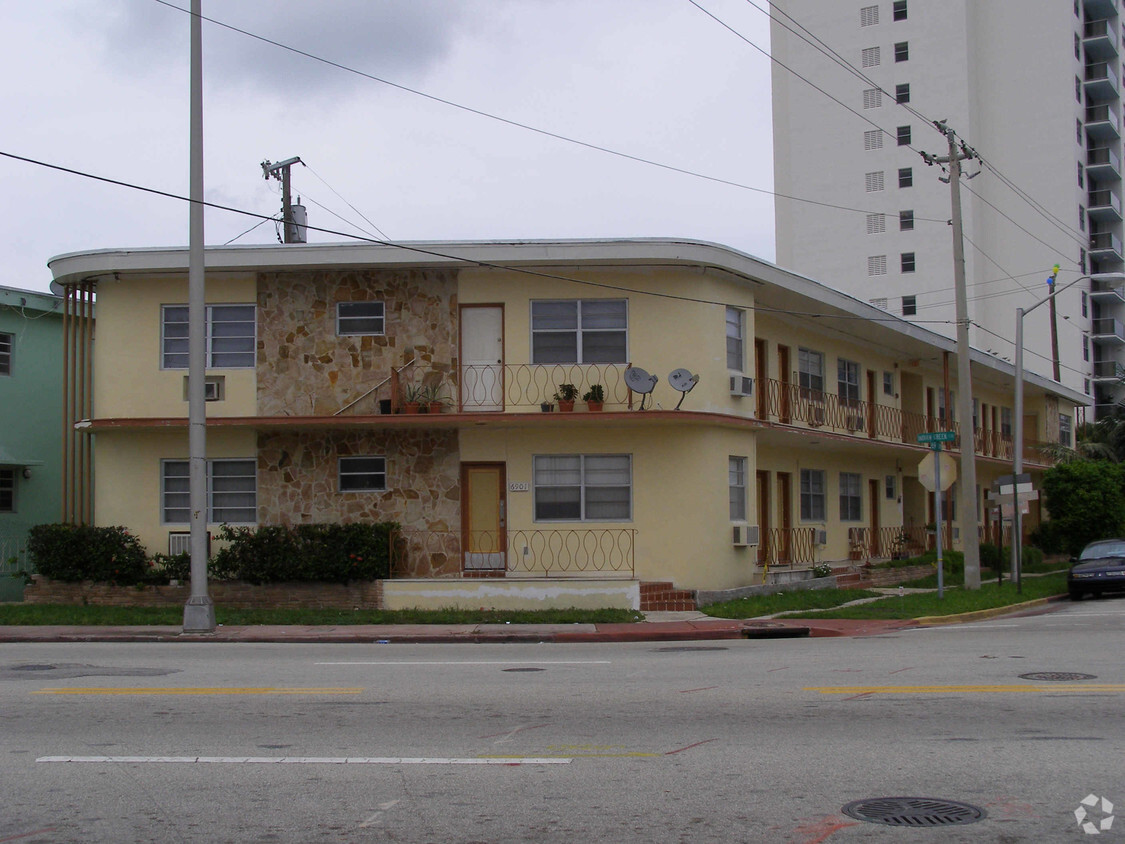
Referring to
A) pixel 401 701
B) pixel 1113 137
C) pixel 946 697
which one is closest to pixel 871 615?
pixel 946 697

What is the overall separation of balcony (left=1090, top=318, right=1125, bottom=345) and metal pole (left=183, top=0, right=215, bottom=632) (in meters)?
60.6

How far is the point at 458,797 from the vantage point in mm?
7102

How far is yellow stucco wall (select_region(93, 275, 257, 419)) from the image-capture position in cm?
2294

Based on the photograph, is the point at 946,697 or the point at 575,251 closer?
the point at 946,697

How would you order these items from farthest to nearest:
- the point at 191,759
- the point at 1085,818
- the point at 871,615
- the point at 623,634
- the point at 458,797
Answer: the point at 871,615, the point at 623,634, the point at 191,759, the point at 458,797, the point at 1085,818

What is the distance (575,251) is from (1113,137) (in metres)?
57.2

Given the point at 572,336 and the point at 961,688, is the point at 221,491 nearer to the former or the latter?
the point at 572,336

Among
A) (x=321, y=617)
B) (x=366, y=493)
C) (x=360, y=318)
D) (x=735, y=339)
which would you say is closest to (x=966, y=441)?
(x=735, y=339)

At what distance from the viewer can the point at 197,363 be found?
18.4 meters

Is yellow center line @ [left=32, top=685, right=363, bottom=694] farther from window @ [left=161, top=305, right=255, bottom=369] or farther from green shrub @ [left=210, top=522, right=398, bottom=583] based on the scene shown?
window @ [left=161, top=305, right=255, bottom=369]

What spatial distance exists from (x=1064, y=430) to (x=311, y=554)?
37726 mm

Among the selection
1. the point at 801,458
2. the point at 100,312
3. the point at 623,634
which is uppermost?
the point at 100,312

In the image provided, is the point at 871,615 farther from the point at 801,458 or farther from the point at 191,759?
the point at 191,759

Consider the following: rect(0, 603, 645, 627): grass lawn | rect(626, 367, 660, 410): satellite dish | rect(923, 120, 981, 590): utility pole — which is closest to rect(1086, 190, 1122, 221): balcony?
rect(923, 120, 981, 590): utility pole
